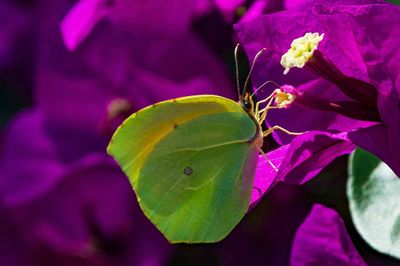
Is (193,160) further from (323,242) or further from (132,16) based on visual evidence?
(132,16)

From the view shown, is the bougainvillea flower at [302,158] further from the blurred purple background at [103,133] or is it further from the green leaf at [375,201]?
the blurred purple background at [103,133]

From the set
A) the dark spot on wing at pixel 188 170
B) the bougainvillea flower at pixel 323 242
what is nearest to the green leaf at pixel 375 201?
the bougainvillea flower at pixel 323 242

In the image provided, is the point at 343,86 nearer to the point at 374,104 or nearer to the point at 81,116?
the point at 374,104

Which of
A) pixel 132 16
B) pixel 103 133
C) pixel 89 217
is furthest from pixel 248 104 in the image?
pixel 89 217

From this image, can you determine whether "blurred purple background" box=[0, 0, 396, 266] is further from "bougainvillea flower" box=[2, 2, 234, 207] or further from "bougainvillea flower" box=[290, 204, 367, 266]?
"bougainvillea flower" box=[290, 204, 367, 266]

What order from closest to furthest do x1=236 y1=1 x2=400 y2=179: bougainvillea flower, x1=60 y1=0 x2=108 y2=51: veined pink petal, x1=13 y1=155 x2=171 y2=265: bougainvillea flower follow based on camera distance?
x1=236 y1=1 x2=400 y2=179: bougainvillea flower < x1=60 y1=0 x2=108 y2=51: veined pink petal < x1=13 y1=155 x2=171 y2=265: bougainvillea flower

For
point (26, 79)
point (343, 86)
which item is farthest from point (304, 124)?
point (26, 79)

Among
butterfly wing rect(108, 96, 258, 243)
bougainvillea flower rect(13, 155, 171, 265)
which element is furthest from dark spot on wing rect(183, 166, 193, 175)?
bougainvillea flower rect(13, 155, 171, 265)
